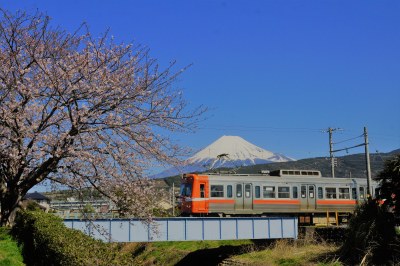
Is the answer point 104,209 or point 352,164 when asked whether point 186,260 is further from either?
point 352,164

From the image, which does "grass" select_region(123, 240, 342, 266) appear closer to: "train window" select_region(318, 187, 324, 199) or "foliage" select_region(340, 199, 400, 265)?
"foliage" select_region(340, 199, 400, 265)

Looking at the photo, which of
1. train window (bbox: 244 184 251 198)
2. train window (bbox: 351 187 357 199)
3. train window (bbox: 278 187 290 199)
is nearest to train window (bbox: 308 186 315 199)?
train window (bbox: 278 187 290 199)

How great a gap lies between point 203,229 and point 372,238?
1438 centimetres

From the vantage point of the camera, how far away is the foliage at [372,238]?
17672 mm

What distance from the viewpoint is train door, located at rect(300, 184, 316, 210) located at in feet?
114

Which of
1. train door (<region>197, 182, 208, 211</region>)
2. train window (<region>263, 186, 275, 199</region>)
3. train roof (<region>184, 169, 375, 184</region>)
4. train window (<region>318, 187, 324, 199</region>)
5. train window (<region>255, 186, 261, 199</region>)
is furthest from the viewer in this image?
train window (<region>318, 187, 324, 199</region>)

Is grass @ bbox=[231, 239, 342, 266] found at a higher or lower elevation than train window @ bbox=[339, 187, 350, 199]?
lower

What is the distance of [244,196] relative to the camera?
33.2 meters

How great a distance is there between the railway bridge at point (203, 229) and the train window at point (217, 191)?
1.91m

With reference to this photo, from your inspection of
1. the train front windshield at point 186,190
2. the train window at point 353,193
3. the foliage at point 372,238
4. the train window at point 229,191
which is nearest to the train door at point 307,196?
the train window at point 353,193

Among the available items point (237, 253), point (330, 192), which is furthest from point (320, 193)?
point (237, 253)

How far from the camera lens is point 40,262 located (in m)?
14.2

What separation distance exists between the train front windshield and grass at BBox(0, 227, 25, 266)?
16.0 metres

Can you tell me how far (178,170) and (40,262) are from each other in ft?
16.4
